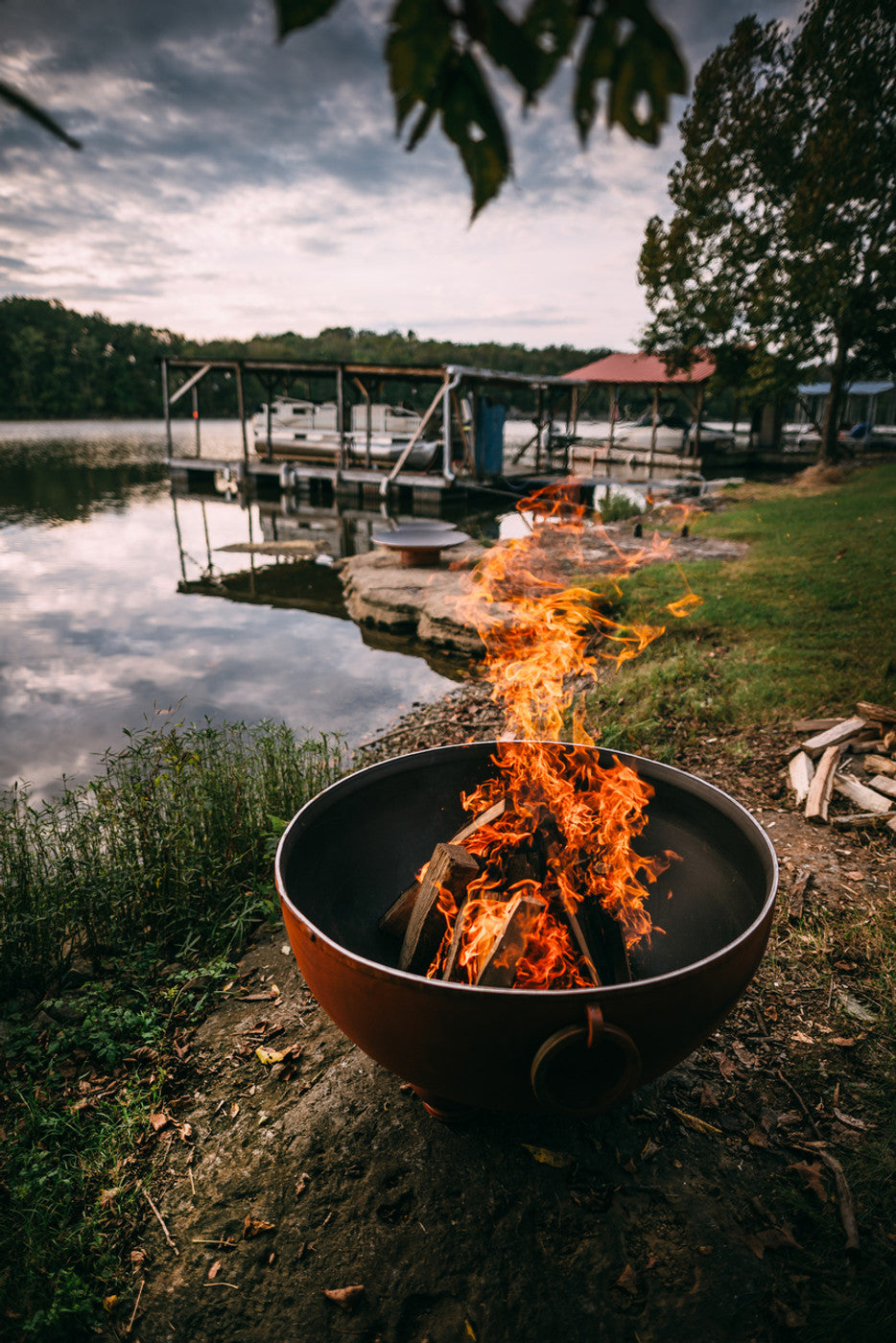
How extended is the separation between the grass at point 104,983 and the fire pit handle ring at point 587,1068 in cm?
146

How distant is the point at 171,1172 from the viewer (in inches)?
94.1

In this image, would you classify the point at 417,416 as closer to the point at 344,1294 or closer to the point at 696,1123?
the point at 696,1123

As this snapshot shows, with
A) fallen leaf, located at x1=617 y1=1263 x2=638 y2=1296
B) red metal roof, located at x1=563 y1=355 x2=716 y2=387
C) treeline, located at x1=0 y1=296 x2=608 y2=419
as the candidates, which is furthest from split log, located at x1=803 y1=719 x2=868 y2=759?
treeline, located at x1=0 y1=296 x2=608 y2=419

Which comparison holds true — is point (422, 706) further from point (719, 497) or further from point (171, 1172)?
point (719, 497)

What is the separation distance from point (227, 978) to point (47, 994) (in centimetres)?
87

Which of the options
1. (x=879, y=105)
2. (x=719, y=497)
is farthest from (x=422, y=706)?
(x=879, y=105)

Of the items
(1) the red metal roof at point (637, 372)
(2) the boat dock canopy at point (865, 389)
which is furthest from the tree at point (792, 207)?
(2) the boat dock canopy at point (865, 389)

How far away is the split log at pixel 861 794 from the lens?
430 cm

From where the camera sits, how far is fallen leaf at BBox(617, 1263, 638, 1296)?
76.6 inches

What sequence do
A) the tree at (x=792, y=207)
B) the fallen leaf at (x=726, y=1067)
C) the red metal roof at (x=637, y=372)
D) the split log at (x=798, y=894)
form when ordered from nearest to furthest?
the fallen leaf at (x=726, y=1067) < the split log at (x=798, y=894) < the tree at (x=792, y=207) < the red metal roof at (x=637, y=372)

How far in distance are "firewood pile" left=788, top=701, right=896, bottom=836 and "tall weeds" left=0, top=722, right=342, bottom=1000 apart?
11.6 feet

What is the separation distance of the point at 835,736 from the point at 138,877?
470 cm

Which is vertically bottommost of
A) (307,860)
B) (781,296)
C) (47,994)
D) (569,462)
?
(47,994)

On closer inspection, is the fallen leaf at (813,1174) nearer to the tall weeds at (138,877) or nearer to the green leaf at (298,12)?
the tall weeds at (138,877)
